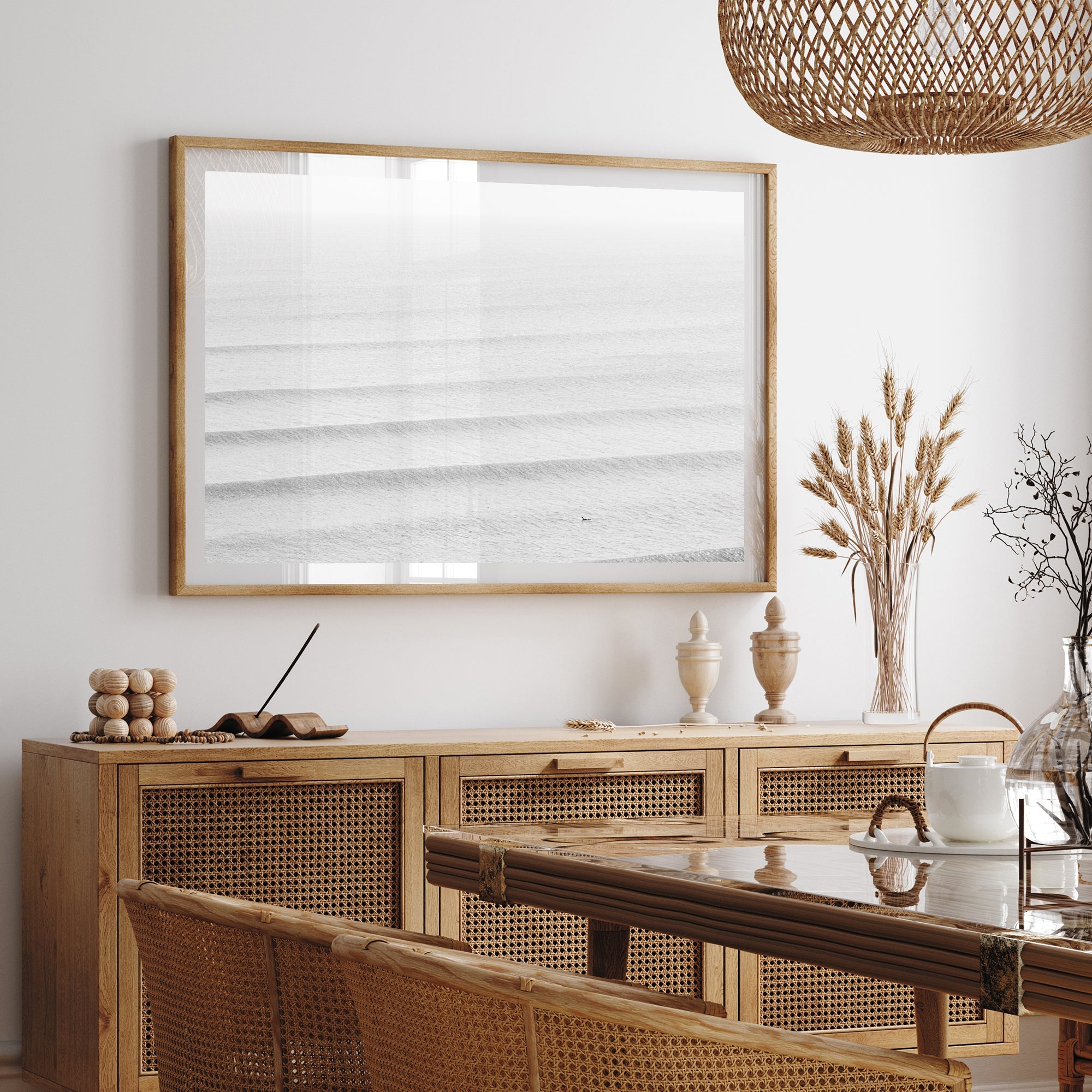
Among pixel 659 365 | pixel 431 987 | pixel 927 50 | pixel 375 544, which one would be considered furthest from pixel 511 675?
pixel 431 987

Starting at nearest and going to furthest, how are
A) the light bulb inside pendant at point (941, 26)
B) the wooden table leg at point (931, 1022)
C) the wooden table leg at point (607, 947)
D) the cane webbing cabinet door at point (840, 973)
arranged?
the light bulb inside pendant at point (941, 26)
the wooden table leg at point (931, 1022)
the wooden table leg at point (607, 947)
the cane webbing cabinet door at point (840, 973)

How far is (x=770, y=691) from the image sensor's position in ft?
12.6

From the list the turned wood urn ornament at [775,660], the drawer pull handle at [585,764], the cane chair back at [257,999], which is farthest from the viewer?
the turned wood urn ornament at [775,660]

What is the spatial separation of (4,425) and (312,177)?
0.89 metres

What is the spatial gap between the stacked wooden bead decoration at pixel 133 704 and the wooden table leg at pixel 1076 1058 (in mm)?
1810

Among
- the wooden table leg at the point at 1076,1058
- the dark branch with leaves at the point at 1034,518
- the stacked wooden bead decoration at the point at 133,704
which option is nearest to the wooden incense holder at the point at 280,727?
the stacked wooden bead decoration at the point at 133,704

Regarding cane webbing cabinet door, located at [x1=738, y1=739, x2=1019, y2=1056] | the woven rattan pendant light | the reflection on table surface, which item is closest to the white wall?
cane webbing cabinet door, located at [x1=738, y1=739, x2=1019, y2=1056]

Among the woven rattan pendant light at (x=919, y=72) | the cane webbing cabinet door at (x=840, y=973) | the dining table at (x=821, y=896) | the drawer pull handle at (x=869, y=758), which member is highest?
the woven rattan pendant light at (x=919, y=72)

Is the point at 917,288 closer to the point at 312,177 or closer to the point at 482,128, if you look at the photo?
the point at 482,128

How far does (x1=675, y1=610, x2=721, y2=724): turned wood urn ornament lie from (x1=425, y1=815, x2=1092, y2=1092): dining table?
1213mm

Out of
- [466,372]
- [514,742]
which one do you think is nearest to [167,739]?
[514,742]

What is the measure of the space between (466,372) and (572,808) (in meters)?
1.07

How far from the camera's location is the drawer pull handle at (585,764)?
3.43 metres

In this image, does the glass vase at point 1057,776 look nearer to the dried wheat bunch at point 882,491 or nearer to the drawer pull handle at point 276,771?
the drawer pull handle at point 276,771
